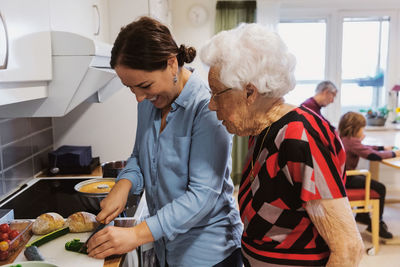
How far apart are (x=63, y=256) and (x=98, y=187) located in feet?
2.08

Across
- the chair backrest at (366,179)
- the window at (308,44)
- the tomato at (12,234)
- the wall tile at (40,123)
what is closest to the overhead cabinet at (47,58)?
the tomato at (12,234)

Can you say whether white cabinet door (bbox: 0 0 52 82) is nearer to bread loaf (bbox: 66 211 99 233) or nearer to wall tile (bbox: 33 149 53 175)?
bread loaf (bbox: 66 211 99 233)

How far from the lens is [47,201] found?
177cm

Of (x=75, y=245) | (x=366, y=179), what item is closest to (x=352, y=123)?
(x=366, y=179)

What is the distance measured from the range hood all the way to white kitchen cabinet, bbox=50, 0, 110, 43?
0.09 meters

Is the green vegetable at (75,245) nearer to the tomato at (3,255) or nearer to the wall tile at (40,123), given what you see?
the tomato at (3,255)

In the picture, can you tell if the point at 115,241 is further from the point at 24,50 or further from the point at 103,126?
the point at 103,126

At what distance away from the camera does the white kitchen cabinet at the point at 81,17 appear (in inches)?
58.4

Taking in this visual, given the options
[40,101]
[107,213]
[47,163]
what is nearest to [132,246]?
[107,213]

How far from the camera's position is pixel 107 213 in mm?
1206

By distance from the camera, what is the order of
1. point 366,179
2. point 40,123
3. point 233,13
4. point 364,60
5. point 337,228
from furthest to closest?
point 364,60, point 233,13, point 366,179, point 40,123, point 337,228

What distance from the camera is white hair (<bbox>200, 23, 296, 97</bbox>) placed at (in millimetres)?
922

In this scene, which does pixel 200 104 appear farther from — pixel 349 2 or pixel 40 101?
pixel 349 2

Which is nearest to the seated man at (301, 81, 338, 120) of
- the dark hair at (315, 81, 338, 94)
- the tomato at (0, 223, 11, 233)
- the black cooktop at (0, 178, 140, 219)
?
the dark hair at (315, 81, 338, 94)
